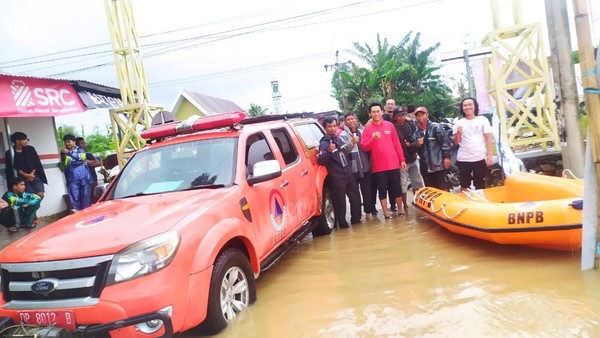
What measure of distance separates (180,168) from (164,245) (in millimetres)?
1432

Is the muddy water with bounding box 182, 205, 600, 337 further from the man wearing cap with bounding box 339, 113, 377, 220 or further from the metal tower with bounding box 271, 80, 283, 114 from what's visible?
the metal tower with bounding box 271, 80, 283, 114

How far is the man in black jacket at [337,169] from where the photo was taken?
6.25 m

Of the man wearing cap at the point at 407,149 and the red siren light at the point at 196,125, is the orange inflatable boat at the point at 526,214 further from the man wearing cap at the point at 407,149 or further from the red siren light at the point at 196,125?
the red siren light at the point at 196,125

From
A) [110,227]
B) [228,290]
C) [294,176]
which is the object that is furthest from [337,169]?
[110,227]

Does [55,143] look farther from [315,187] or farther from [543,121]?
[543,121]

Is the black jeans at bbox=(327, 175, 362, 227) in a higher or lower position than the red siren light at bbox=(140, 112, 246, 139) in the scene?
lower

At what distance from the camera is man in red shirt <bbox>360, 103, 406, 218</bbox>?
21.8 feet

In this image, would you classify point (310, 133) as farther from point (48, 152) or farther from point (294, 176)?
point (48, 152)

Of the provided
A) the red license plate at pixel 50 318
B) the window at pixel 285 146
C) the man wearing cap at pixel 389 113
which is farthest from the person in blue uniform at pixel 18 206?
the man wearing cap at pixel 389 113

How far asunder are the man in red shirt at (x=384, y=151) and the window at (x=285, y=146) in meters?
1.53

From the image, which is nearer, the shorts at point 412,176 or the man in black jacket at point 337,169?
the man in black jacket at point 337,169

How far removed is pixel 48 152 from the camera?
9.34 metres

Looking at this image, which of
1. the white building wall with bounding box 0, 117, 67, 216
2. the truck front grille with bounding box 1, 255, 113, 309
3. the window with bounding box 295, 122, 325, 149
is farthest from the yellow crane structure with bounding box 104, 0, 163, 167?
the truck front grille with bounding box 1, 255, 113, 309

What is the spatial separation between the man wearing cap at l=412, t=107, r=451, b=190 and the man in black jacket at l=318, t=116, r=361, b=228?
1189mm
